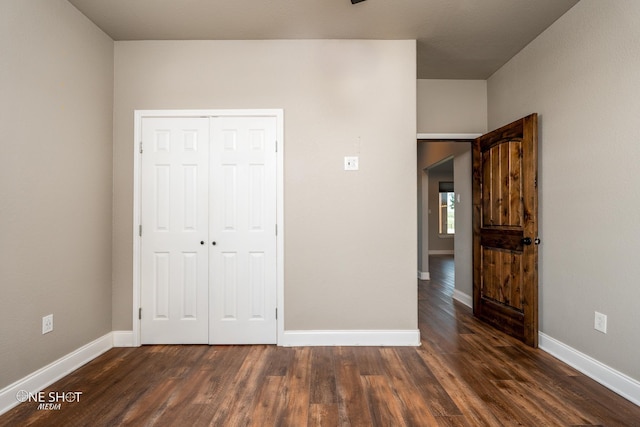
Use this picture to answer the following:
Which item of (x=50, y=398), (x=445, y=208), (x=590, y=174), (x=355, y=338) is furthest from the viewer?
(x=445, y=208)

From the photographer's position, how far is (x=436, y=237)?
1063 cm

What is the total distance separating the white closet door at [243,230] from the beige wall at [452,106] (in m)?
1.95

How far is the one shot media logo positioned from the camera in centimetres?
195

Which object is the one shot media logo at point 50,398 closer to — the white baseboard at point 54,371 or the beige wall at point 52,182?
the white baseboard at point 54,371

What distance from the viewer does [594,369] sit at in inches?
87.8

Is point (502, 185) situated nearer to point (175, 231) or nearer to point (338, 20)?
point (338, 20)

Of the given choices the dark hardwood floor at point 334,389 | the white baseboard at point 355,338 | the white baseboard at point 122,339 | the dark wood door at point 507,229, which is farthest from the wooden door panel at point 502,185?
the white baseboard at point 122,339

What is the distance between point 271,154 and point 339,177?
663 mm

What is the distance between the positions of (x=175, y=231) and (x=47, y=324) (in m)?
1.09

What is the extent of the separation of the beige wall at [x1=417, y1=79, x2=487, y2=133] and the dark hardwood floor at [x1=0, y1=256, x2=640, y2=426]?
2384mm

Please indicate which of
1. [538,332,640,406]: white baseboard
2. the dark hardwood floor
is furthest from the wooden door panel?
the dark hardwood floor

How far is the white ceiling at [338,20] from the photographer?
2.40 metres

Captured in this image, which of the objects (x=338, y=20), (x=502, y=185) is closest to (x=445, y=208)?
(x=502, y=185)

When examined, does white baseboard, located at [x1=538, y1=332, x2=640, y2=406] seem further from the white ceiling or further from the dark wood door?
the white ceiling
